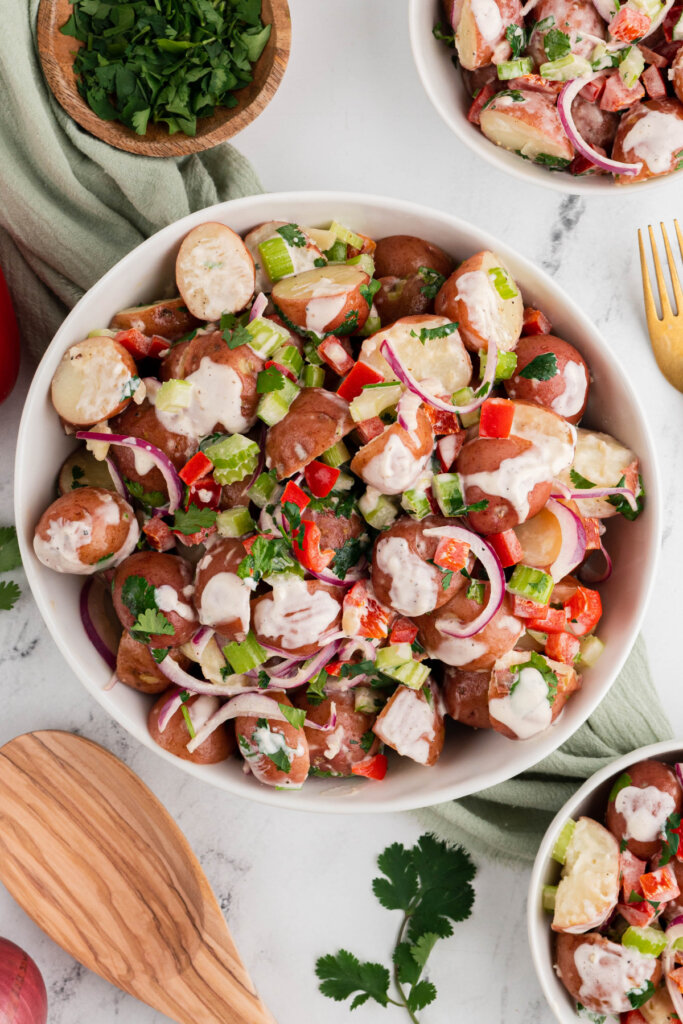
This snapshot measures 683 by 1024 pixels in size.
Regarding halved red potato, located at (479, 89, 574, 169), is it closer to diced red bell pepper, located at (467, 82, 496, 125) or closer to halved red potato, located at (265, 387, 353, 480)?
diced red bell pepper, located at (467, 82, 496, 125)

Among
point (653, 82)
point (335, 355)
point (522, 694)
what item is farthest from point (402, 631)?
point (653, 82)

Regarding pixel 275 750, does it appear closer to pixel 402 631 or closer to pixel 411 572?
pixel 402 631

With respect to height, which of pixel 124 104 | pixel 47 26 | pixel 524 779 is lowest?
pixel 524 779

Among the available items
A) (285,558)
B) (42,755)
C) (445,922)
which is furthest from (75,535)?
(445,922)

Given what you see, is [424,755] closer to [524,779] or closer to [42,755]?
[524,779]

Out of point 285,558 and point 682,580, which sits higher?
point 285,558

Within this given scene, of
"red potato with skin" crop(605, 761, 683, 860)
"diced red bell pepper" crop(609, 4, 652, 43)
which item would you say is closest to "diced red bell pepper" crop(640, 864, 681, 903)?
"red potato with skin" crop(605, 761, 683, 860)

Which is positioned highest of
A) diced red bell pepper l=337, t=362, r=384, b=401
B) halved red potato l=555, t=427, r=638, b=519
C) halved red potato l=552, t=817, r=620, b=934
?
diced red bell pepper l=337, t=362, r=384, b=401
